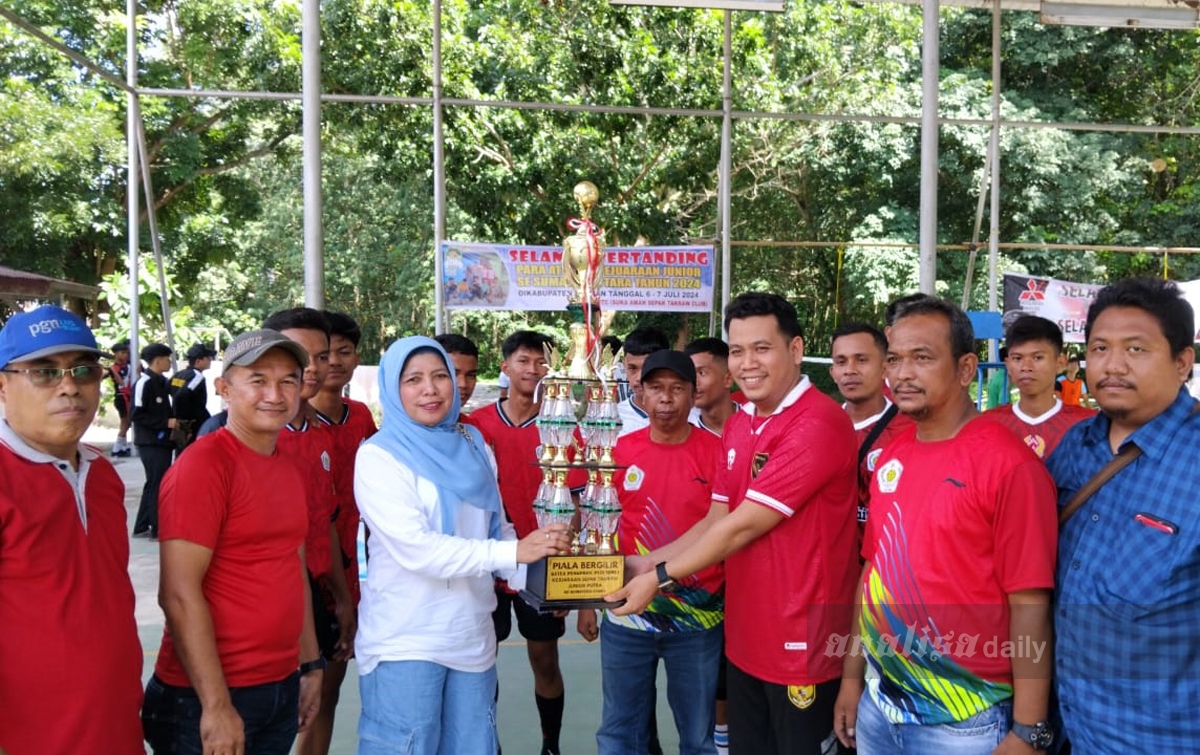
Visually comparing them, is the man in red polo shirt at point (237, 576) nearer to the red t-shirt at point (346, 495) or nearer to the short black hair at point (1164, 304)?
the red t-shirt at point (346, 495)

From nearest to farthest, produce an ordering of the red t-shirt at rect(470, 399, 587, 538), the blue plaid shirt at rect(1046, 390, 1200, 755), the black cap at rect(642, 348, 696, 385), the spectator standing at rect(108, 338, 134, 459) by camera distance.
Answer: the blue plaid shirt at rect(1046, 390, 1200, 755)
the black cap at rect(642, 348, 696, 385)
the red t-shirt at rect(470, 399, 587, 538)
the spectator standing at rect(108, 338, 134, 459)

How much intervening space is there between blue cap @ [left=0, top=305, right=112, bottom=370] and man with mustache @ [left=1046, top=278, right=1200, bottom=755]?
2262mm

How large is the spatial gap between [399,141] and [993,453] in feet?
48.2

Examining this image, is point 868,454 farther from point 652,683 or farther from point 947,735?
point 947,735

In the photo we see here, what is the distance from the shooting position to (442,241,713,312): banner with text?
7949 millimetres

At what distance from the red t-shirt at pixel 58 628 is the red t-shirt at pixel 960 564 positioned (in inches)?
71.8

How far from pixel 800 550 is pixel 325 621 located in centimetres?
178

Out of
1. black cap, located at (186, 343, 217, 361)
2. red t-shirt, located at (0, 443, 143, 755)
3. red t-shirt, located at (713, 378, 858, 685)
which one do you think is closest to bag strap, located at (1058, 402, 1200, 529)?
red t-shirt, located at (713, 378, 858, 685)

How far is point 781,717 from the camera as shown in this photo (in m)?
2.74

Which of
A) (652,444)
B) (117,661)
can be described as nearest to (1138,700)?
(652,444)

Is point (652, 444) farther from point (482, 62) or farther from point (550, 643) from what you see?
point (482, 62)

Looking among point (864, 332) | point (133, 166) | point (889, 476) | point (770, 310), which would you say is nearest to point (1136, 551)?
point (889, 476)

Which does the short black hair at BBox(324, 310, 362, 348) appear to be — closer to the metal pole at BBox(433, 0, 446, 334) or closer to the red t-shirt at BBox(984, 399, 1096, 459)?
the red t-shirt at BBox(984, 399, 1096, 459)

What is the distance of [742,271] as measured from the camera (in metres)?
20.2
